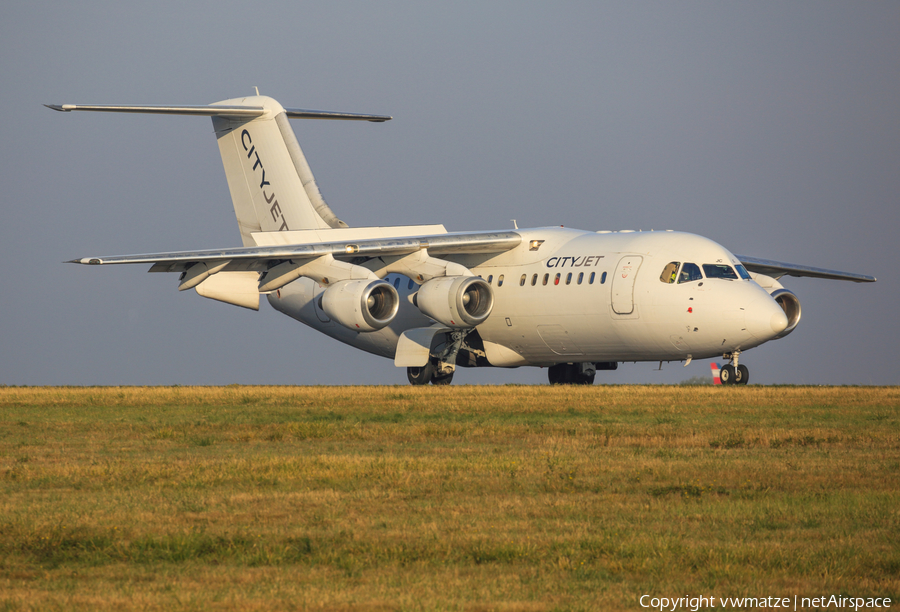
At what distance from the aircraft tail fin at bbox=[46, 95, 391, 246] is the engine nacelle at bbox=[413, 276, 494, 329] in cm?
582

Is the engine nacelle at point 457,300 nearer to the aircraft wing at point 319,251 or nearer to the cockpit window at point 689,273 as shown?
the aircraft wing at point 319,251

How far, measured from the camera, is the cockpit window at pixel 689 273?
2256 cm

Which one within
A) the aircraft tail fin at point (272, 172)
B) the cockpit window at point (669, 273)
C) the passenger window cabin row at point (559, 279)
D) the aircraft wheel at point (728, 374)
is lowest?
the aircraft wheel at point (728, 374)

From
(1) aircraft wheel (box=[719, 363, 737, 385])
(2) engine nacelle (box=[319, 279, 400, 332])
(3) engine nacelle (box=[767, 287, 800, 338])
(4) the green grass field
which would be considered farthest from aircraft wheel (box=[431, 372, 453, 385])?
(4) the green grass field

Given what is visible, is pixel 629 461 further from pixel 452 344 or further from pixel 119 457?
pixel 452 344

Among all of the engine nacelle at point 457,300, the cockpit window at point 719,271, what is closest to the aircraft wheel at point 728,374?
the cockpit window at point 719,271

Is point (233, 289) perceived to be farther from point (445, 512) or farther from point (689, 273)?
point (445, 512)

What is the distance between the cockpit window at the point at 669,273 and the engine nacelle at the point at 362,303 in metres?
5.83

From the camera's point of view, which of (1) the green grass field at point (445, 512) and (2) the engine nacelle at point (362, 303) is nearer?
(1) the green grass field at point (445, 512)

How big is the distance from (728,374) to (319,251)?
9.13 m

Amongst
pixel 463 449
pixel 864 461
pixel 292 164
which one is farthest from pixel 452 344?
pixel 864 461

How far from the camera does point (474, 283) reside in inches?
981

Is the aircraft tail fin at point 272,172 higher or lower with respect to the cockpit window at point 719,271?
higher

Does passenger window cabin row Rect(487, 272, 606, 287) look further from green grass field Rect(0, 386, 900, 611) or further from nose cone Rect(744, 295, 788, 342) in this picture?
green grass field Rect(0, 386, 900, 611)
